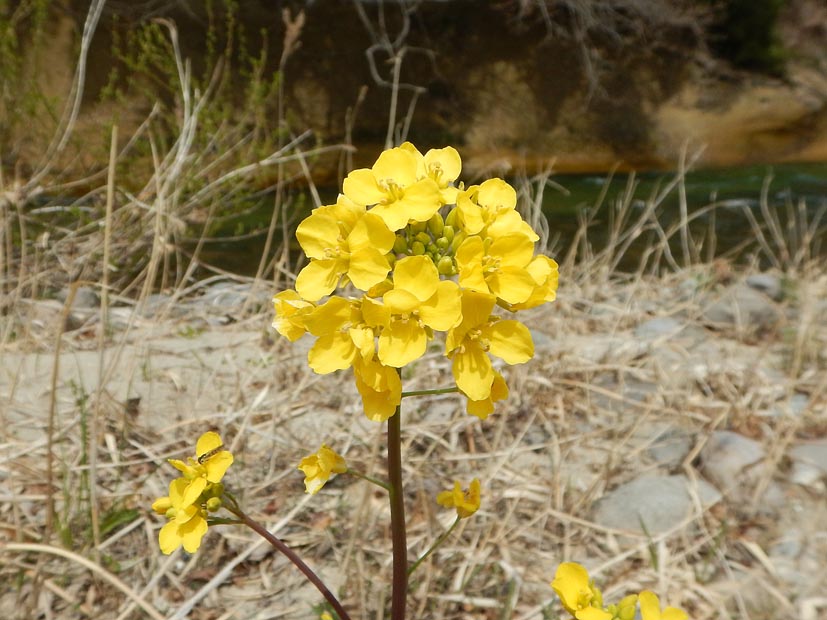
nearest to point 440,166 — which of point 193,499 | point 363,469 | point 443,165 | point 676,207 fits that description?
point 443,165

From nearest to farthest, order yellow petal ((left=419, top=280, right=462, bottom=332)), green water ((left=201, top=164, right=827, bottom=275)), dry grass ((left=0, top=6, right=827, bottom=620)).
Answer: yellow petal ((left=419, top=280, right=462, bottom=332)) → dry grass ((left=0, top=6, right=827, bottom=620)) → green water ((left=201, top=164, right=827, bottom=275))

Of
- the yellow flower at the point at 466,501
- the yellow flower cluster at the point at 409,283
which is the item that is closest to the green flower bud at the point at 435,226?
the yellow flower cluster at the point at 409,283

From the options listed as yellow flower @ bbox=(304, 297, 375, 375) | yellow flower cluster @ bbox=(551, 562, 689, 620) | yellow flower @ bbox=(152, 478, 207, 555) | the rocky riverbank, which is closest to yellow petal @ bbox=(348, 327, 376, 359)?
yellow flower @ bbox=(304, 297, 375, 375)

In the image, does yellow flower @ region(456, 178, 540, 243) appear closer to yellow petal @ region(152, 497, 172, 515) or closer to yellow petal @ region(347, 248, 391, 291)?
yellow petal @ region(347, 248, 391, 291)

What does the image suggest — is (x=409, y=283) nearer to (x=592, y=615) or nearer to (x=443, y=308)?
(x=443, y=308)

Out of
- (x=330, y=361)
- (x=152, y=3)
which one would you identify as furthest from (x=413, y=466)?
(x=152, y=3)

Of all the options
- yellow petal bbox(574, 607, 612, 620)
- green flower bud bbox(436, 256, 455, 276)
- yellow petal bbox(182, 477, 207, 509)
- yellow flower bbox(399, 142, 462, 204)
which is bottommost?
yellow petal bbox(574, 607, 612, 620)
